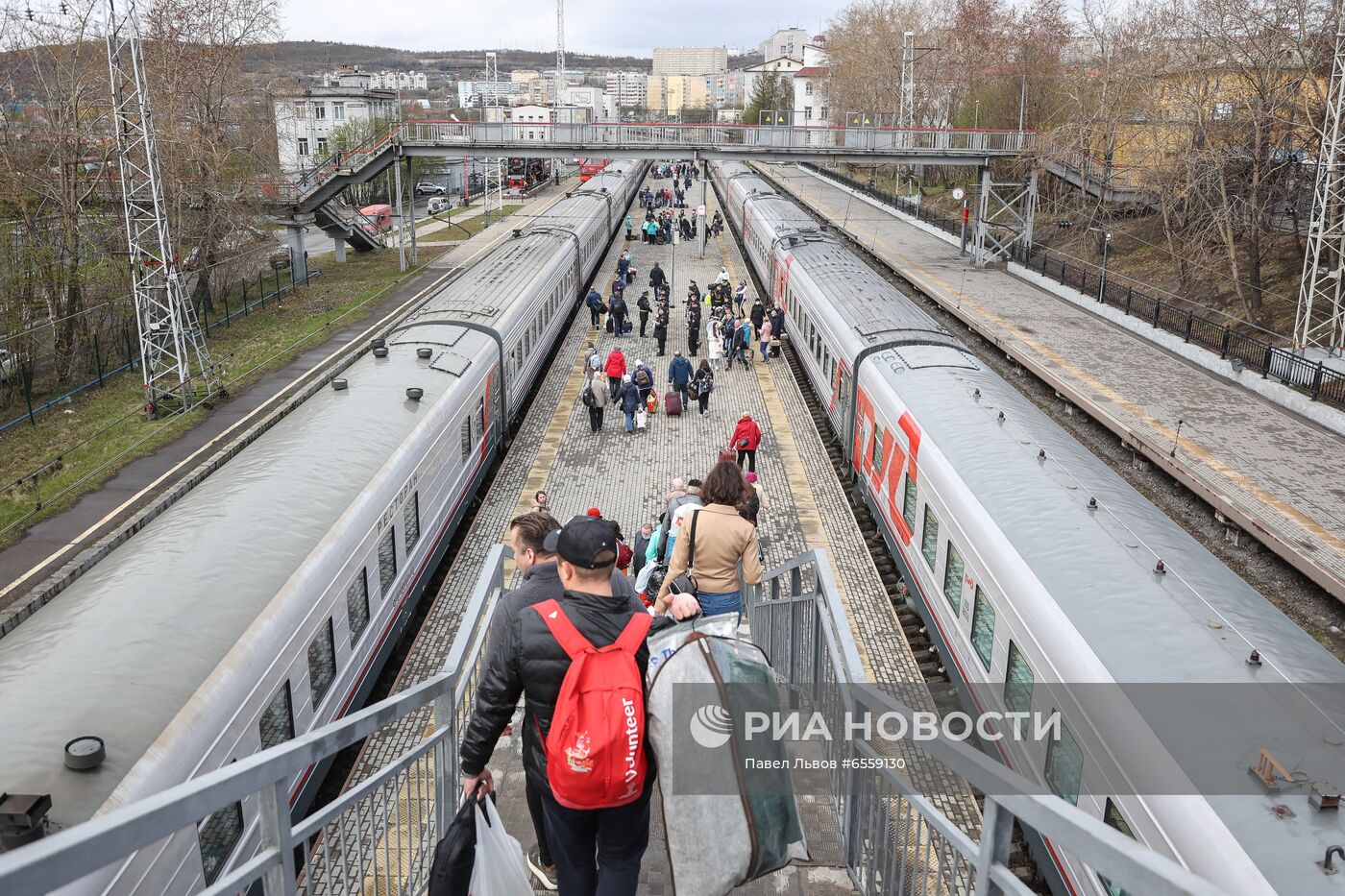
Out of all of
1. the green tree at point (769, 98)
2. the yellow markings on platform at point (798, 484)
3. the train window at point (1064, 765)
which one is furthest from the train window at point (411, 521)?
the green tree at point (769, 98)

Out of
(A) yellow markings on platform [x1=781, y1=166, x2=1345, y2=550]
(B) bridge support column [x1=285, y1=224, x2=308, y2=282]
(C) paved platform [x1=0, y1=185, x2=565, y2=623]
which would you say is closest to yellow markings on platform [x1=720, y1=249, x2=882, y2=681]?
(A) yellow markings on platform [x1=781, y1=166, x2=1345, y2=550]

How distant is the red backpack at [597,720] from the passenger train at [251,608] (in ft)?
9.51

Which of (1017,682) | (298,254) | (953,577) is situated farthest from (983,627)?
(298,254)

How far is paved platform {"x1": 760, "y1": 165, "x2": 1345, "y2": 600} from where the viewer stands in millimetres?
15945

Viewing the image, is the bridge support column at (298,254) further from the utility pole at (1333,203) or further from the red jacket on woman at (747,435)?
the utility pole at (1333,203)

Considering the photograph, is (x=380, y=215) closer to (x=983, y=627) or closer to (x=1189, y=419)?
(x=1189, y=419)

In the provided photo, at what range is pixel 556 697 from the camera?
4023mm

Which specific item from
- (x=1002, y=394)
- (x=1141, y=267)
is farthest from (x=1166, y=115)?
(x=1002, y=394)

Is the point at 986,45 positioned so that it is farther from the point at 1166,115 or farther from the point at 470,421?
the point at 470,421

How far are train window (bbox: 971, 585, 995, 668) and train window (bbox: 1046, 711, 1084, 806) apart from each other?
176cm

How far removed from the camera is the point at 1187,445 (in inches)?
754

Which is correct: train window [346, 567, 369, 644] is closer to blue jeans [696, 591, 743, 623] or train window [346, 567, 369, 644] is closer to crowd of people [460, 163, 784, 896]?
crowd of people [460, 163, 784, 896]

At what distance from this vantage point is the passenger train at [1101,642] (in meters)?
5.92

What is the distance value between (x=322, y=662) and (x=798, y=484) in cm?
995
